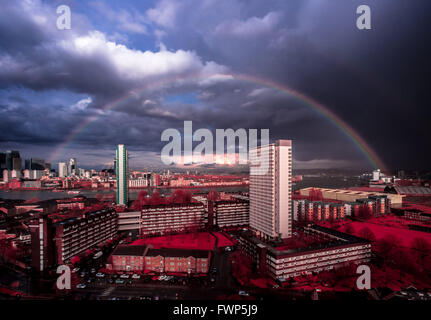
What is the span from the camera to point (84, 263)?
6902mm

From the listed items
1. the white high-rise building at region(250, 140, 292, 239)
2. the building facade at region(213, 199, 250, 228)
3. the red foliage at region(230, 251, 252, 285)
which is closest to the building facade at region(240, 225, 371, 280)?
the red foliage at region(230, 251, 252, 285)

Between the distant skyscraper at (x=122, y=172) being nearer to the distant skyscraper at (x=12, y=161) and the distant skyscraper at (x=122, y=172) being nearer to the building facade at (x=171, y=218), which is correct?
the building facade at (x=171, y=218)

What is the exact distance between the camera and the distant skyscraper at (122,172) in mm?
15887

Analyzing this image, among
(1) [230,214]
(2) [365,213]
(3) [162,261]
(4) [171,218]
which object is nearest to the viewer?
(3) [162,261]

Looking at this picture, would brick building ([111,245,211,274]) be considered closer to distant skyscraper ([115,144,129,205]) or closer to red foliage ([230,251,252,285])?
red foliage ([230,251,252,285])

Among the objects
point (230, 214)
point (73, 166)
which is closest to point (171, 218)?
point (230, 214)

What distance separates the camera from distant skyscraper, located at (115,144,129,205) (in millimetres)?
15887

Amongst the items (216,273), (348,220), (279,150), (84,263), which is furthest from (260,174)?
(348,220)

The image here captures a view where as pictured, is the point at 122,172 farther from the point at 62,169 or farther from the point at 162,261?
the point at 62,169

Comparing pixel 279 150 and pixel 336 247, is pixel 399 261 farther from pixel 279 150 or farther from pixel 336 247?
pixel 279 150

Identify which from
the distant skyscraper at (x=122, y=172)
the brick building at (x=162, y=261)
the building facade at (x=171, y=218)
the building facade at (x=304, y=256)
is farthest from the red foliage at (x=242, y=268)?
the distant skyscraper at (x=122, y=172)

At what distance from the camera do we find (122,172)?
645 inches

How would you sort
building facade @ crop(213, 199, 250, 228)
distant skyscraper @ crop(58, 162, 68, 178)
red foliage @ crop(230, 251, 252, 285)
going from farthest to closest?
distant skyscraper @ crop(58, 162, 68, 178)
building facade @ crop(213, 199, 250, 228)
red foliage @ crop(230, 251, 252, 285)

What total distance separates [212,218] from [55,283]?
653 centimetres
